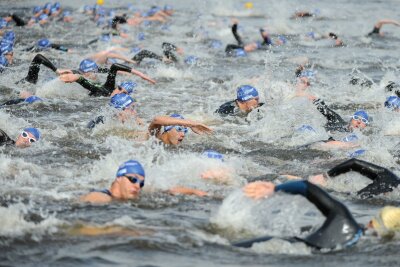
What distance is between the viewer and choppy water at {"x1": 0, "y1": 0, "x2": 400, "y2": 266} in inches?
265

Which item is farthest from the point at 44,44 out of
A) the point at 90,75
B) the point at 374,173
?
the point at 374,173

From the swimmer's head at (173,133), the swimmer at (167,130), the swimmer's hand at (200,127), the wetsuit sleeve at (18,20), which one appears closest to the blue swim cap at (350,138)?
the swimmer at (167,130)

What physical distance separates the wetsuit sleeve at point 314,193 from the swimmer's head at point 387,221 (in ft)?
1.94

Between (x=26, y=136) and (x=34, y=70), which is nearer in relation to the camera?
(x=26, y=136)

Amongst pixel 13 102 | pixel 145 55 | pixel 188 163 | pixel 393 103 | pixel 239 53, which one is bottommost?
pixel 188 163

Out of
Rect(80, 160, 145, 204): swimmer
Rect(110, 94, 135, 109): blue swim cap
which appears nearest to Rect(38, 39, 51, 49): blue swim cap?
Rect(110, 94, 135, 109): blue swim cap

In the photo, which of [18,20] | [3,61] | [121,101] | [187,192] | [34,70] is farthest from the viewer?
[18,20]

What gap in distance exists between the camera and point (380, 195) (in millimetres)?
8586

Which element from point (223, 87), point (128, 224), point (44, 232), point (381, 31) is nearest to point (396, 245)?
point (128, 224)

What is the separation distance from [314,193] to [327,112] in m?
6.48

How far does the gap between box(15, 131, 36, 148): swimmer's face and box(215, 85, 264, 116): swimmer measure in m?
3.82

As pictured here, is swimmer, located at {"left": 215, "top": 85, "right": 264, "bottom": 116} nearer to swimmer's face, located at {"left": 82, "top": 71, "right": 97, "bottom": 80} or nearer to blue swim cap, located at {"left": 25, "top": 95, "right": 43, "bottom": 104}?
swimmer's face, located at {"left": 82, "top": 71, "right": 97, "bottom": 80}

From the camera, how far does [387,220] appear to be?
6.75 meters

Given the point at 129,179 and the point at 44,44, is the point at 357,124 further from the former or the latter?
the point at 44,44
